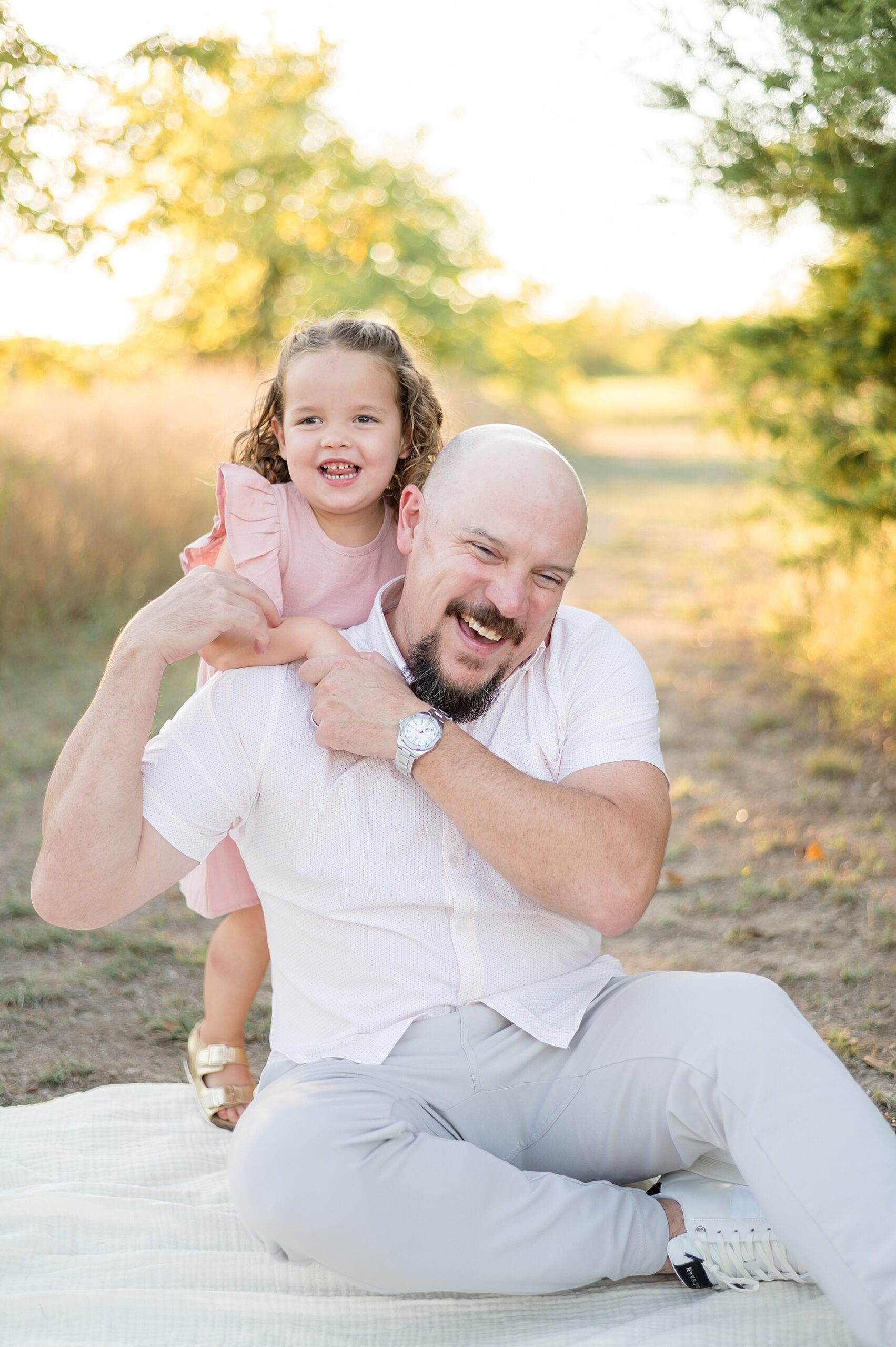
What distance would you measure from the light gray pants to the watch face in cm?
53

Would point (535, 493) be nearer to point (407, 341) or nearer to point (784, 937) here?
point (407, 341)

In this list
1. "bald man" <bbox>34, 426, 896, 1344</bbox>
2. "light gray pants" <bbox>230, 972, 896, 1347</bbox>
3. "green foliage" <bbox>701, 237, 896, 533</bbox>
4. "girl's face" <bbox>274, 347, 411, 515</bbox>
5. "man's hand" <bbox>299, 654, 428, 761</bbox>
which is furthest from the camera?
"green foliage" <bbox>701, 237, 896, 533</bbox>

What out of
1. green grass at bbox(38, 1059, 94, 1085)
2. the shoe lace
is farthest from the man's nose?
green grass at bbox(38, 1059, 94, 1085)

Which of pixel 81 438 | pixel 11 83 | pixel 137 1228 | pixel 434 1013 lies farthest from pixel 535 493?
pixel 81 438

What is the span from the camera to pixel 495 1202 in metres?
2.16

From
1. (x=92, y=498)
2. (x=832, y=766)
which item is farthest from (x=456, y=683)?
(x=92, y=498)

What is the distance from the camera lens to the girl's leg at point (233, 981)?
3.13 meters

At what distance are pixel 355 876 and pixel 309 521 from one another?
113 cm

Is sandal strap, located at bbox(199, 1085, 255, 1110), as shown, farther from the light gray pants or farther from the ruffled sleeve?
the ruffled sleeve

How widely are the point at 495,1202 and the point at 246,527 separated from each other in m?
1.68

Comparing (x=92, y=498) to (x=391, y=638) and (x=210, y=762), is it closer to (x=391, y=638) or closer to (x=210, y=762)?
(x=391, y=638)

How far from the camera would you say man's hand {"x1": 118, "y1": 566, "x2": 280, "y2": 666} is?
2.43 m

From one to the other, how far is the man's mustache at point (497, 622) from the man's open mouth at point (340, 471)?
0.75 m

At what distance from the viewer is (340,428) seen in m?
3.10
